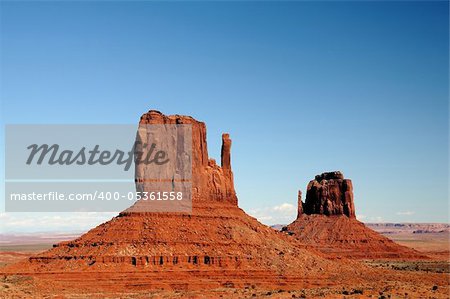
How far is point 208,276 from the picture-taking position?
294 ft

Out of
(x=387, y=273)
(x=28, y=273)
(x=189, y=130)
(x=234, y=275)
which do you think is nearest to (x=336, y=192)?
(x=387, y=273)

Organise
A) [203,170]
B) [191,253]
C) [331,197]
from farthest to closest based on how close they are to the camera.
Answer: [331,197] < [203,170] < [191,253]

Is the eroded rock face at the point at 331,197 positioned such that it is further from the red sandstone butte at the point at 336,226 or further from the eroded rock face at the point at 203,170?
the eroded rock face at the point at 203,170

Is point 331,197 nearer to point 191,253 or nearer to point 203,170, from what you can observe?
point 203,170

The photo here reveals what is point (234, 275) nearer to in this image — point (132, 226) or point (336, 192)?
point (132, 226)

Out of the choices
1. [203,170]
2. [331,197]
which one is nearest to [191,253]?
[203,170]

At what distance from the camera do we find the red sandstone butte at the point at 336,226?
527 ft

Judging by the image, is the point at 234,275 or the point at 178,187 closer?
the point at 234,275

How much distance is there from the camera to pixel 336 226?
16900 cm

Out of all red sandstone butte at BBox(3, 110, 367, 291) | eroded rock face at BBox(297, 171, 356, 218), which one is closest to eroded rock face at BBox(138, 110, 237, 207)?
red sandstone butte at BBox(3, 110, 367, 291)

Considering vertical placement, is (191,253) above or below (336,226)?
below

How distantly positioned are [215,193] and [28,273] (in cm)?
3034

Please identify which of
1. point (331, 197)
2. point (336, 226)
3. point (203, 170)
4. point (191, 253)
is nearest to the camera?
point (191, 253)

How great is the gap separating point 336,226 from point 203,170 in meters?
69.6
